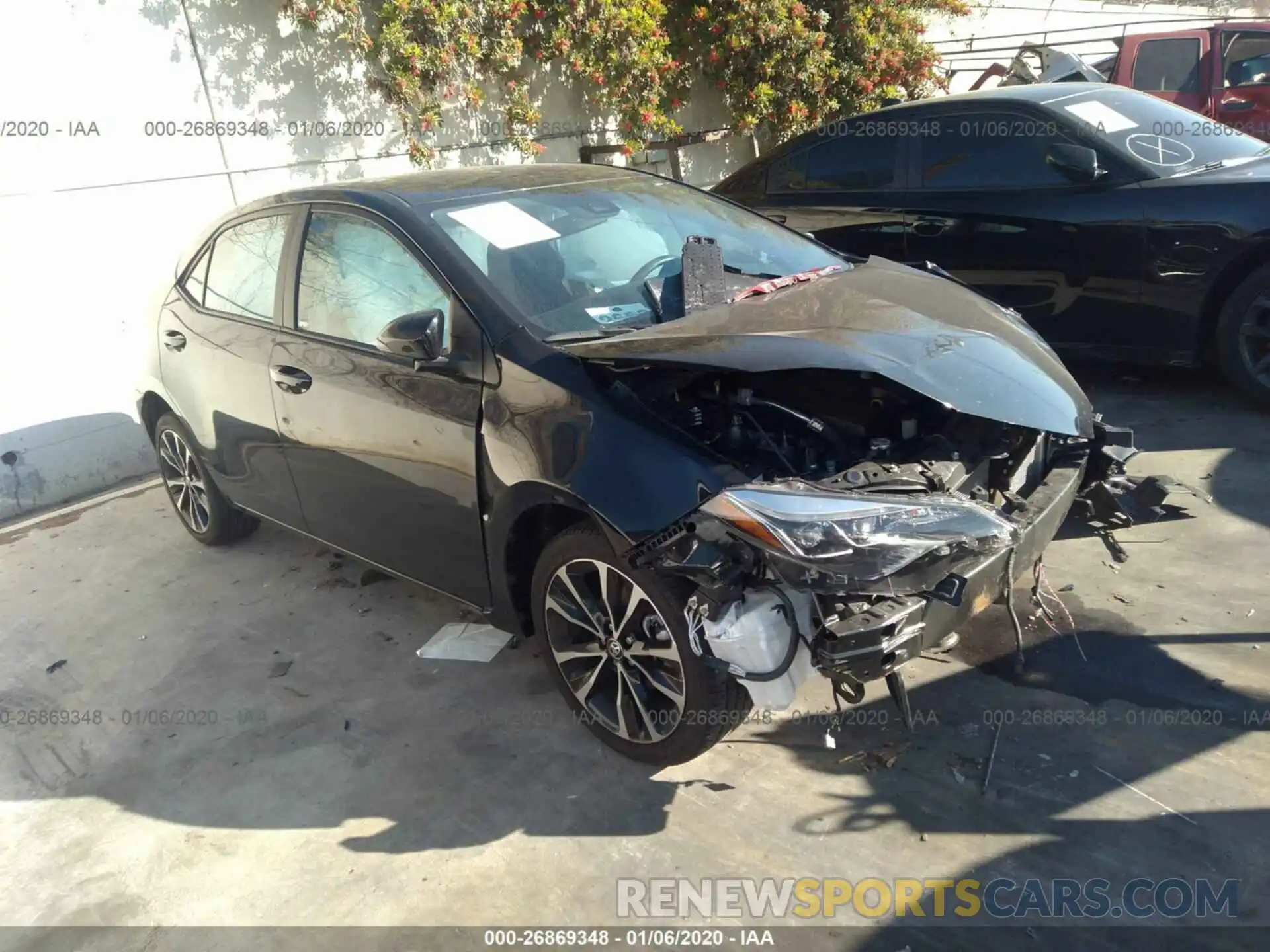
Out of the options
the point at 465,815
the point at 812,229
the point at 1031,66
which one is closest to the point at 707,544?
the point at 465,815

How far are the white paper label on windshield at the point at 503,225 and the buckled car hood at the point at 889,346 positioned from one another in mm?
651

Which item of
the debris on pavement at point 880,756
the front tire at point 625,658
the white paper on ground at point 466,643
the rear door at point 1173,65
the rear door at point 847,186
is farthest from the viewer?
the rear door at point 1173,65

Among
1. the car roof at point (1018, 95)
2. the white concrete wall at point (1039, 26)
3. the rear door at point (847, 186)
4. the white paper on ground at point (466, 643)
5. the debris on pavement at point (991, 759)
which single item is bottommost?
the white paper on ground at point (466, 643)

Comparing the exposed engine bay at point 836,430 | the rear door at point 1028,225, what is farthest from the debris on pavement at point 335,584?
the rear door at point 1028,225

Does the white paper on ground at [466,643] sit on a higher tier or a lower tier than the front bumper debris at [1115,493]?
lower

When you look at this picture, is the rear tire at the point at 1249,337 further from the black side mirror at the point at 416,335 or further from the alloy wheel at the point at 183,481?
the alloy wheel at the point at 183,481

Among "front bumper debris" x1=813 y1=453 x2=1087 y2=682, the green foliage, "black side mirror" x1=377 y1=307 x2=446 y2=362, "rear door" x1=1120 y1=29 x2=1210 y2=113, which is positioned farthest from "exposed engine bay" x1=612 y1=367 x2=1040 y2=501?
"rear door" x1=1120 y1=29 x2=1210 y2=113

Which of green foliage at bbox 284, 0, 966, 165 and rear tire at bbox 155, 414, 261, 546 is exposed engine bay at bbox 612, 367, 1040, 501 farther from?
green foliage at bbox 284, 0, 966, 165

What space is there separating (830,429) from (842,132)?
13.1 ft

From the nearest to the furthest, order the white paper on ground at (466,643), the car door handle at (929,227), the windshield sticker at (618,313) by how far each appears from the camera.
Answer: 1. the windshield sticker at (618,313)
2. the white paper on ground at (466,643)
3. the car door handle at (929,227)

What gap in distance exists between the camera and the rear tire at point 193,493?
4.90 m

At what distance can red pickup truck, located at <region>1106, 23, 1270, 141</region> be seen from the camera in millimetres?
9102

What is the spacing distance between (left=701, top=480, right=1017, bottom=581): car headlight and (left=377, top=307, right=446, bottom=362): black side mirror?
113cm

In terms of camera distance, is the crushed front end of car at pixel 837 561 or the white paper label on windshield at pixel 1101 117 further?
the white paper label on windshield at pixel 1101 117
